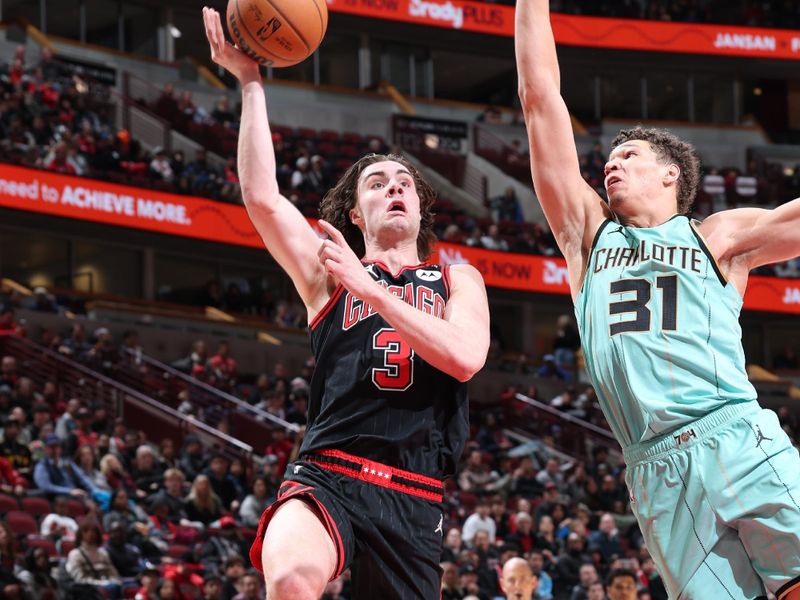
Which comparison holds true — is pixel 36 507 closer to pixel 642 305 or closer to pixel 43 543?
pixel 43 543

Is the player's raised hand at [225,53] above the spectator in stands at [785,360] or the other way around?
above

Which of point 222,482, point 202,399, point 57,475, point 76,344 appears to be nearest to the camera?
point 57,475

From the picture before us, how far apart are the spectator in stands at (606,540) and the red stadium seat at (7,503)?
6.49 meters

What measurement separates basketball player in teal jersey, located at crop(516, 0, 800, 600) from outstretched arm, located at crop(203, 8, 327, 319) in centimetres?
93

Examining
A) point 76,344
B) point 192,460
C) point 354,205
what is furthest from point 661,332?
point 76,344

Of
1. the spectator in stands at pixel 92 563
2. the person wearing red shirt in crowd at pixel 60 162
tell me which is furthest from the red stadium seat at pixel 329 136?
the spectator in stands at pixel 92 563

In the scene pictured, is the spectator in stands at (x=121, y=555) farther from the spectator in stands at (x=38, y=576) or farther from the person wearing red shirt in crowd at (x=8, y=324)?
the person wearing red shirt in crowd at (x=8, y=324)

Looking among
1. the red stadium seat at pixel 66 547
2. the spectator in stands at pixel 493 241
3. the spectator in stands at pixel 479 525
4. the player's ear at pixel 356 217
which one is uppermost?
the spectator in stands at pixel 493 241

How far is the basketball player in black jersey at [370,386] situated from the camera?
164 inches

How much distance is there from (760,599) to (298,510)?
1.48 meters

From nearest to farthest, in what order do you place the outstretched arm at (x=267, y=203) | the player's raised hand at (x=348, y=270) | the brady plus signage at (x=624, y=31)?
the player's raised hand at (x=348, y=270)
the outstretched arm at (x=267, y=203)
the brady plus signage at (x=624, y=31)

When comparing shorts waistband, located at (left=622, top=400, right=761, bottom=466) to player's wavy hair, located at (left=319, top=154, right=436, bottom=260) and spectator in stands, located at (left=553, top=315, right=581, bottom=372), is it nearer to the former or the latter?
player's wavy hair, located at (left=319, top=154, right=436, bottom=260)

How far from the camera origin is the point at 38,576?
10.6 m

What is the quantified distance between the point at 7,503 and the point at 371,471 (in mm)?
8658
